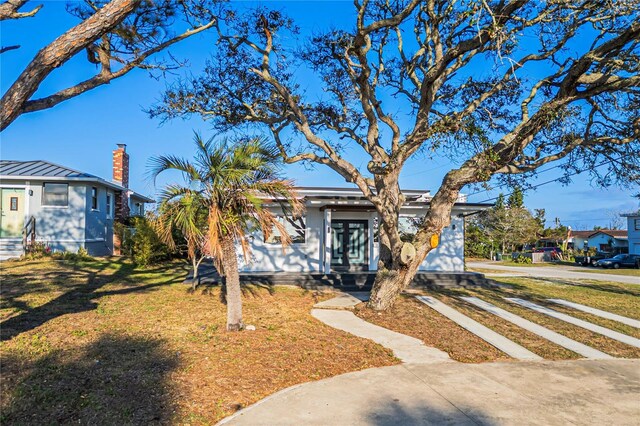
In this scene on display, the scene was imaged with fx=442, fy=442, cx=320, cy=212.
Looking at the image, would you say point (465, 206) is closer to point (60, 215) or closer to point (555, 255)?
point (60, 215)

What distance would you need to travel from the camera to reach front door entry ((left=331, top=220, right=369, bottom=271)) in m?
16.7

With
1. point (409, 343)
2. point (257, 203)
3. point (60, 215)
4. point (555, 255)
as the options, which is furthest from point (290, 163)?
point (555, 255)

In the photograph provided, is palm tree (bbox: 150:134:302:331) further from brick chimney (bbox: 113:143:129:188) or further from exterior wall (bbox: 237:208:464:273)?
brick chimney (bbox: 113:143:129:188)

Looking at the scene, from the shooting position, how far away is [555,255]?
134 feet

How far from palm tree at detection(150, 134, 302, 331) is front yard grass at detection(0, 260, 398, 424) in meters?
1.13

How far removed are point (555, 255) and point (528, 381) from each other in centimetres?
4009

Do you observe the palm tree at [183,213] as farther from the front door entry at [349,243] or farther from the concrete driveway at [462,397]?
the front door entry at [349,243]

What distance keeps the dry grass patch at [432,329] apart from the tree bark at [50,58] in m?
6.43

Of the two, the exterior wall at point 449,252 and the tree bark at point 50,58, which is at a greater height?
the tree bark at point 50,58

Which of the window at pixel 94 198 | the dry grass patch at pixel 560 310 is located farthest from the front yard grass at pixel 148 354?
the window at pixel 94 198

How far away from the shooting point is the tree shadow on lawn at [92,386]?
14.1 feet

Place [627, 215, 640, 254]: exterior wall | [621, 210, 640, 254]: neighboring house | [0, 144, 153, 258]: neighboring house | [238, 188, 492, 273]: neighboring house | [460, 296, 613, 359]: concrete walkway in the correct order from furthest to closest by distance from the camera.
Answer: [627, 215, 640, 254]: exterior wall
[621, 210, 640, 254]: neighboring house
[0, 144, 153, 258]: neighboring house
[238, 188, 492, 273]: neighboring house
[460, 296, 613, 359]: concrete walkway

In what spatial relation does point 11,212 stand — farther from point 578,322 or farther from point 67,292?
point 578,322

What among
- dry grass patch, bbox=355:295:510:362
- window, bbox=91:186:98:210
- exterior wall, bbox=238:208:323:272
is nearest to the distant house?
exterior wall, bbox=238:208:323:272
